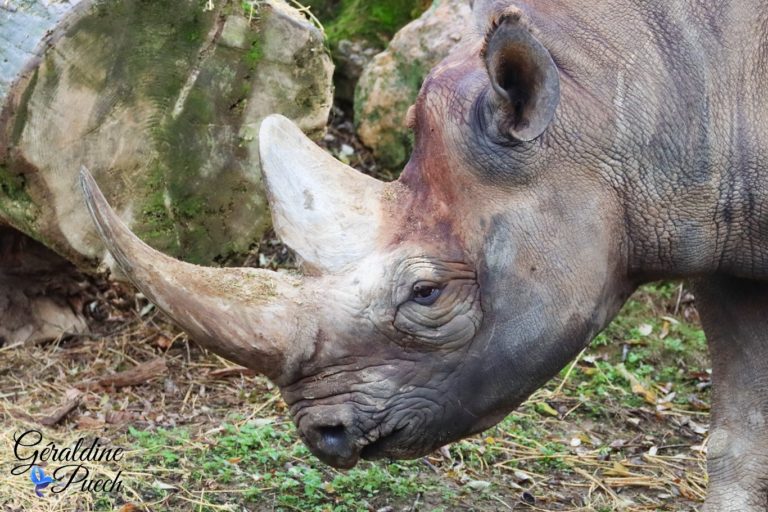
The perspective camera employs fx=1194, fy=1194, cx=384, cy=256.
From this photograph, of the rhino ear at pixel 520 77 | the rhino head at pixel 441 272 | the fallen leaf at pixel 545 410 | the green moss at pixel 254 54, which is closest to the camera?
the rhino ear at pixel 520 77

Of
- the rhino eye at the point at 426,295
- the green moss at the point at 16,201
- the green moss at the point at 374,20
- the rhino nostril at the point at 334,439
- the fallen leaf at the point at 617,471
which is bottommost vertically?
the green moss at the point at 16,201

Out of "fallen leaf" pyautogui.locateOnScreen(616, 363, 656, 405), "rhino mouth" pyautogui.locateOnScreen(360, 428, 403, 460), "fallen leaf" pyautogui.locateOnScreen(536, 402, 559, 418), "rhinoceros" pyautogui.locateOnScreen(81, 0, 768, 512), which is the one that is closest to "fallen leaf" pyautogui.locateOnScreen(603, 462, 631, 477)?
"fallen leaf" pyautogui.locateOnScreen(536, 402, 559, 418)

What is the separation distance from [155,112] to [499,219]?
276cm

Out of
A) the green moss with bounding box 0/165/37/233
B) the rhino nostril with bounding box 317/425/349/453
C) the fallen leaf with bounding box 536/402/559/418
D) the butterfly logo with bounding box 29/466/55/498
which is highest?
the rhino nostril with bounding box 317/425/349/453

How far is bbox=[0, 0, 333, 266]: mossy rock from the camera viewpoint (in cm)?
602

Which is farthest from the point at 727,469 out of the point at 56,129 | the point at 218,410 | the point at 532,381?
the point at 56,129

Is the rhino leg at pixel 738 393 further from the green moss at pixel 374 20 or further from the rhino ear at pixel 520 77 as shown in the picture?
the green moss at pixel 374 20

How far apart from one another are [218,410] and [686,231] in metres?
3.16

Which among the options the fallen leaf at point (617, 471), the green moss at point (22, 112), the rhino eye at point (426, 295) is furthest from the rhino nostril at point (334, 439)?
the green moss at point (22, 112)

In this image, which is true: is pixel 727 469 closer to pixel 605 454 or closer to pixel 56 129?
pixel 605 454

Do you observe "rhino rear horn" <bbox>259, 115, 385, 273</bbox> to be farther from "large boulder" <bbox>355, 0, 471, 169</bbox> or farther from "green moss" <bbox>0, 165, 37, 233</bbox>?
"large boulder" <bbox>355, 0, 471, 169</bbox>

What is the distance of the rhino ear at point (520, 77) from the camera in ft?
13.7

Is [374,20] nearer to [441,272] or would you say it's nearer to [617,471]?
[617,471]

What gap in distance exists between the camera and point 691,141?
4.55 meters
